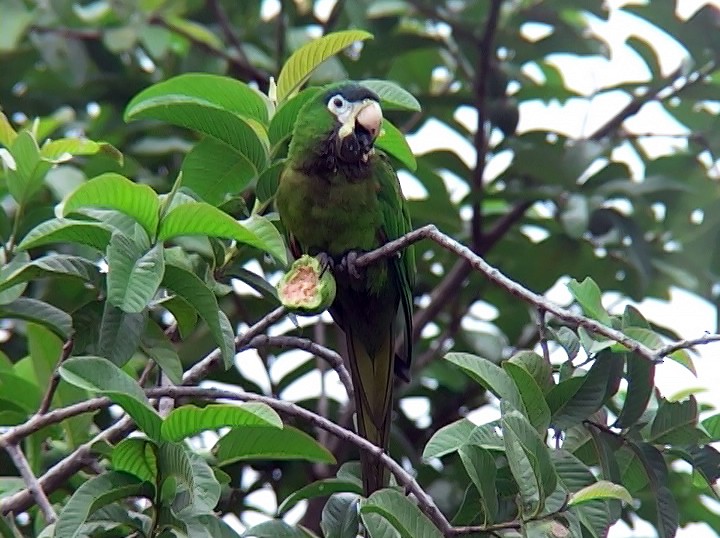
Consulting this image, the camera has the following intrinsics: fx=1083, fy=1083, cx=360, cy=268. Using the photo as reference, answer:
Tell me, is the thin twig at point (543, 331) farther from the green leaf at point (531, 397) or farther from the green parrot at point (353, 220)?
the green parrot at point (353, 220)

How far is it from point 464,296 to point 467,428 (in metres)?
1.70

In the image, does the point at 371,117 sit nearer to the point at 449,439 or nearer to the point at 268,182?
the point at 268,182

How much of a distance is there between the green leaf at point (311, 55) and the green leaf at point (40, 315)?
2.04 feet

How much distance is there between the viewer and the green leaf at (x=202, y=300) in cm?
168

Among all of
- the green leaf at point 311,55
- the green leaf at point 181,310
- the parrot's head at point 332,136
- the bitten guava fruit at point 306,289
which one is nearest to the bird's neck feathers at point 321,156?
the parrot's head at point 332,136

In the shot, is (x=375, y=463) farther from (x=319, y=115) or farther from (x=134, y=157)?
(x=134, y=157)

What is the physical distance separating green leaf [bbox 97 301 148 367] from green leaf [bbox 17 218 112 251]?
0.11 m

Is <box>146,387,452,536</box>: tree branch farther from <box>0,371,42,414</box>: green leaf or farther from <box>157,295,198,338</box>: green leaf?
<box>0,371,42,414</box>: green leaf

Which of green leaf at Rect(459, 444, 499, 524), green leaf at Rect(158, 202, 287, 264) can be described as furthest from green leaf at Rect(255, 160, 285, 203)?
green leaf at Rect(459, 444, 499, 524)

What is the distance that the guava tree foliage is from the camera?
1.58 meters

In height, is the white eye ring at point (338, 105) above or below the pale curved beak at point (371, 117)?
below

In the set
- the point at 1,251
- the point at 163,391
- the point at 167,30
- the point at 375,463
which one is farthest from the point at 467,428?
the point at 167,30

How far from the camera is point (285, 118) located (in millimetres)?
2035

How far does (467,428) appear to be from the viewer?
1620 mm
